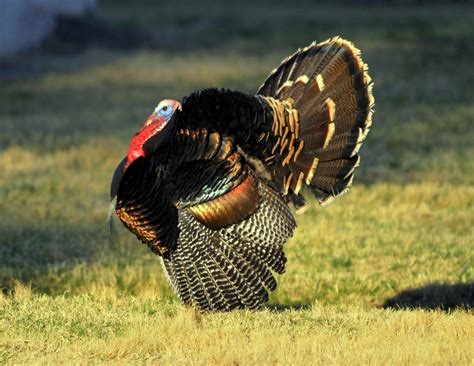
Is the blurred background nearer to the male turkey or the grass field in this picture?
the grass field

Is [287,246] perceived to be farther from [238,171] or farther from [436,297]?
[238,171]

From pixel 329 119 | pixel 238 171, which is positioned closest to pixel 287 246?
pixel 329 119

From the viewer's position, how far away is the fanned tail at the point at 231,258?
25.6 feet

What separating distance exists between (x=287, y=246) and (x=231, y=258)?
3.13 metres

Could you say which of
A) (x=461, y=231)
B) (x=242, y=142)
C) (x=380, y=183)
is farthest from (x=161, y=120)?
(x=380, y=183)

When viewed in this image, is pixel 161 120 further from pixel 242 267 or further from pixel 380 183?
pixel 380 183

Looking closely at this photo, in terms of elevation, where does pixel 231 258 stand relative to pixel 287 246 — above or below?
above

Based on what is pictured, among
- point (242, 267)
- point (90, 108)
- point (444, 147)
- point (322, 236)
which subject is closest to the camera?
point (242, 267)

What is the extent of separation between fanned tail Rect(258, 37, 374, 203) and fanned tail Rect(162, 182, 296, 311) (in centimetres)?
38

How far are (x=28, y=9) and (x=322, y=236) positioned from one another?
16721 millimetres

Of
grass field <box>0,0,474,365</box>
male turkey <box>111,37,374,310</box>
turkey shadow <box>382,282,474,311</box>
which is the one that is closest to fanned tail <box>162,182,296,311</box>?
male turkey <box>111,37,374,310</box>

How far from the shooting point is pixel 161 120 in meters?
7.27

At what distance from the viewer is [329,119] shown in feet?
26.6

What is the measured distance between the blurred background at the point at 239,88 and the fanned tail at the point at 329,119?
71.3 inches
